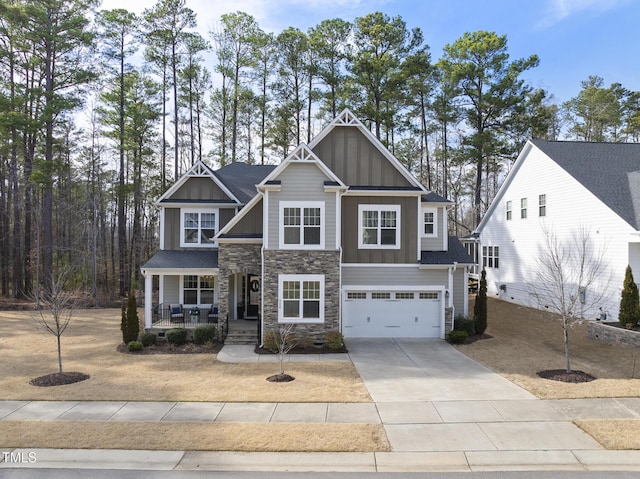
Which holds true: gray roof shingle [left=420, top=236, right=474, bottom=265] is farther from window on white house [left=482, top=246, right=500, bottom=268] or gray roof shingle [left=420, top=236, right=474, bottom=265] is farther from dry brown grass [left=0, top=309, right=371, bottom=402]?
window on white house [left=482, top=246, right=500, bottom=268]

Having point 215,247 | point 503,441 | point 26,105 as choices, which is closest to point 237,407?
point 503,441

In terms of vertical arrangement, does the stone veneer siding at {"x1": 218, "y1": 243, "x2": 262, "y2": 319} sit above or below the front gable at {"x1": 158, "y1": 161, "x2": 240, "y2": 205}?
below

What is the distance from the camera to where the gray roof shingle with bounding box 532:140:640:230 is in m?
16.8

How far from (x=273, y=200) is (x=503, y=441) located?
10.4 metres

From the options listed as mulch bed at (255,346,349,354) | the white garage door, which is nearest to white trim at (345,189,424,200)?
the white garage door

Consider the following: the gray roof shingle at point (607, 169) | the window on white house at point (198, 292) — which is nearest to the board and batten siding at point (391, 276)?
the window on white house at point (198, 292)

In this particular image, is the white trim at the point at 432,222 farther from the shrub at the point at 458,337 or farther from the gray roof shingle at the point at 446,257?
the shrub at the point at 458,337

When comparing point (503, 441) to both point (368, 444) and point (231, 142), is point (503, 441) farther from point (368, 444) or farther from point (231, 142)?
point (231, 142)

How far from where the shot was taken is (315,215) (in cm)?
1495

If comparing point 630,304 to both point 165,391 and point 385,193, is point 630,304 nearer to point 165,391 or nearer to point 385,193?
point 385,193

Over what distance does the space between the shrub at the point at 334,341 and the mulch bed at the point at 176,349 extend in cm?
395

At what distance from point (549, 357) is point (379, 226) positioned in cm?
752

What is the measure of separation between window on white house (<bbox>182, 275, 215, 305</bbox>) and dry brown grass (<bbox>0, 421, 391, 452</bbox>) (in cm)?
957

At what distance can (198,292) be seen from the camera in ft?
57.9
